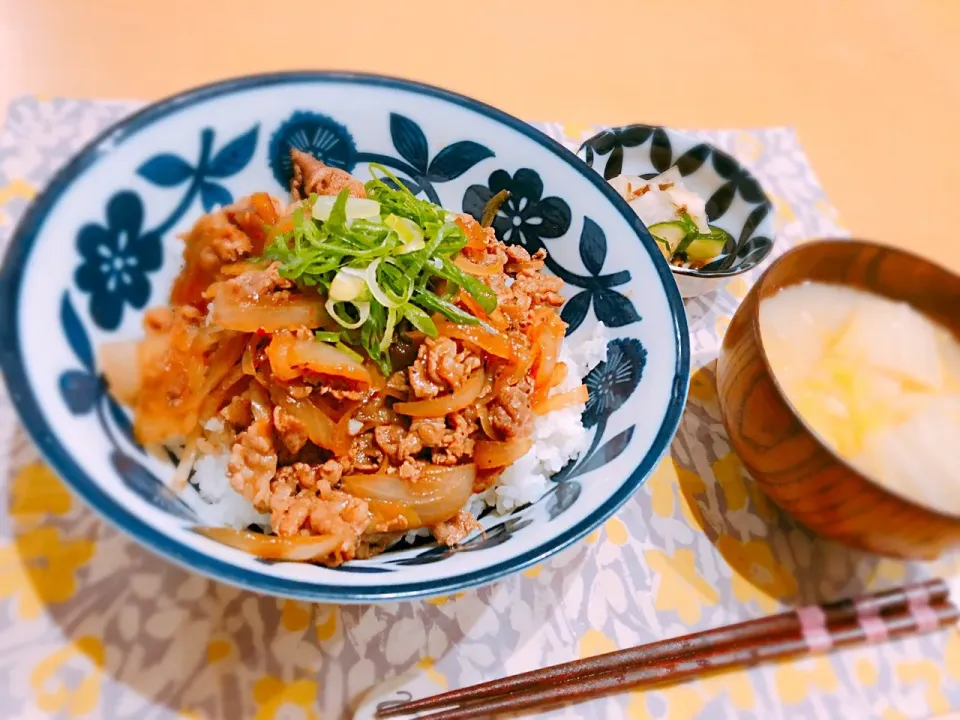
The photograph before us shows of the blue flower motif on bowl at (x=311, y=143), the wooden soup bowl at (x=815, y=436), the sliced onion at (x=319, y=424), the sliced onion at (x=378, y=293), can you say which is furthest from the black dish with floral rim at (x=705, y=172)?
the sliced onion at (x=319, y=424)

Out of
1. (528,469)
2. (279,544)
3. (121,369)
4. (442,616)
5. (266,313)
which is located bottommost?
(442,616)

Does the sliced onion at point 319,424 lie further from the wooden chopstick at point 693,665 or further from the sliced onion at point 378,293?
the wooden chopstick at point 693,665

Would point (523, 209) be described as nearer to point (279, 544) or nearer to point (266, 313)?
point (266, 313)

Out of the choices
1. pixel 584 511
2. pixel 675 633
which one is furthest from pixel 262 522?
pixel 675 633

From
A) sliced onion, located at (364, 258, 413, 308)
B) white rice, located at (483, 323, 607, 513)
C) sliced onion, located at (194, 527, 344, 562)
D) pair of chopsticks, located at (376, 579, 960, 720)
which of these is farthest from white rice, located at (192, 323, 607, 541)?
sliced onion, located at (364, 258, 413, 308)

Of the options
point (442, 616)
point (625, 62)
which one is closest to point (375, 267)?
point (442, 616)
